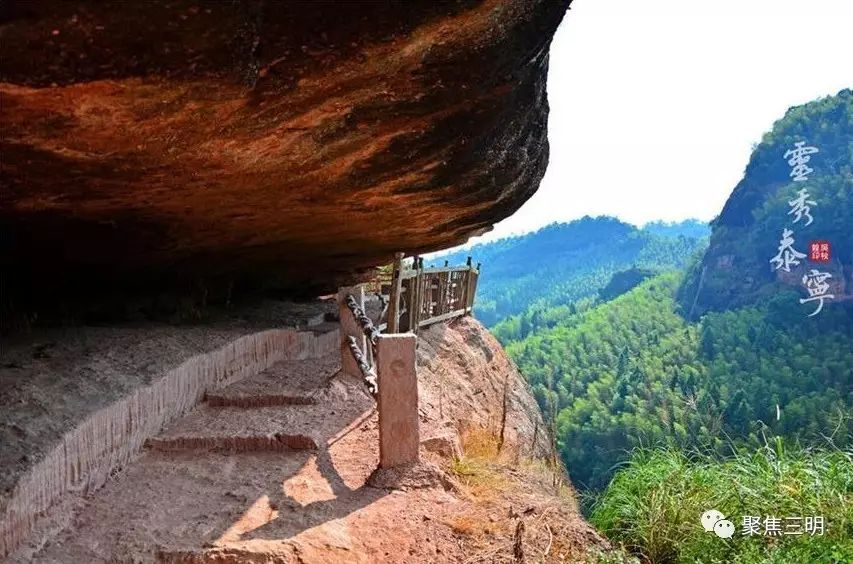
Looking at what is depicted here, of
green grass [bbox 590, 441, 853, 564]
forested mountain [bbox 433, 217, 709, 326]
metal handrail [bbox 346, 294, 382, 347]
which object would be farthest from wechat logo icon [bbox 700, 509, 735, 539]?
forested mountain [bbox 433, 217, 709, 326]

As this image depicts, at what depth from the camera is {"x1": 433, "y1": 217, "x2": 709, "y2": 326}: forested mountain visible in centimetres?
8956

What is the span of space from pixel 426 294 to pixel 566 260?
105 m

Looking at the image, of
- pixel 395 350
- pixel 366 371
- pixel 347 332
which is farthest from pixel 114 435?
pixel 347 332

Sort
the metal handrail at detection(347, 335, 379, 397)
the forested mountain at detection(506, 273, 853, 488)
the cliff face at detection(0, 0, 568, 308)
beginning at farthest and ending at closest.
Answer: the forested mountain at detection(506, 273, 853, 488) → the metal handrail at detection(347, 335, 379, 397) → the cliff face at detection(0, 0, 568, 308)

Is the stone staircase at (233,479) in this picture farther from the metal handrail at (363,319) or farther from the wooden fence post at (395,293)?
the wooden fence post at (395,293)

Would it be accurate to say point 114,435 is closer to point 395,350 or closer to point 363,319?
point 395,350

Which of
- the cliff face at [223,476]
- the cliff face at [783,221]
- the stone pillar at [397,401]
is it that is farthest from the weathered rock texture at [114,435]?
the cliff face at [783,221]

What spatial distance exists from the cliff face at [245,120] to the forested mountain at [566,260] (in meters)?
73.6

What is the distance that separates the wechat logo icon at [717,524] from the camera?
12.1 ft

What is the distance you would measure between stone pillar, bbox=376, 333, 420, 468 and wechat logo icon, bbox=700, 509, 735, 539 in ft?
5.32

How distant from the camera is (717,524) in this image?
373 centimetres

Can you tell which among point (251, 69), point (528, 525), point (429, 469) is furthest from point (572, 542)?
point (251, 69)

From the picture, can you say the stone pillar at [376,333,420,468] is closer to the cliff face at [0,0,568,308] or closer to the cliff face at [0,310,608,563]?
the cliff face at [0,310,608,563]

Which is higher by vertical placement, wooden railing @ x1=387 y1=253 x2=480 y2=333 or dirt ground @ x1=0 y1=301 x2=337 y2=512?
wooden railing @ x1=387 y1=253 x2=480 y2=333
